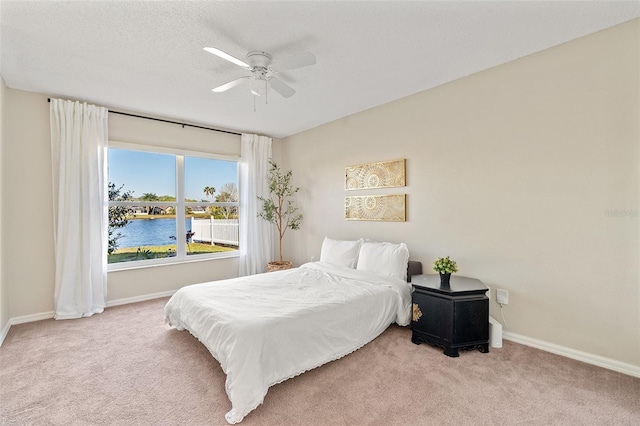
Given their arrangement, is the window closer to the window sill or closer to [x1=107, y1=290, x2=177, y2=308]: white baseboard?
the window sill

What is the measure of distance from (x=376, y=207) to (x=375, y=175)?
1.44 ft

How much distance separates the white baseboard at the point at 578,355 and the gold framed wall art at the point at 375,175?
1993 millimetres

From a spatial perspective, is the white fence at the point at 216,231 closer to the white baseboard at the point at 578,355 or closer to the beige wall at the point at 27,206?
the beige wall at the point at 27,206

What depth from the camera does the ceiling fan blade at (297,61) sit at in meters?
2.21

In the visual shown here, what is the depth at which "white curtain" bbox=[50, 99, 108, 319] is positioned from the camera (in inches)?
138

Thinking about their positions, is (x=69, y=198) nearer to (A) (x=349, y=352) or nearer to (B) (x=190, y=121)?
(B) (x=190, y=121)

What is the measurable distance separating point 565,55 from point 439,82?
1076 millimetres

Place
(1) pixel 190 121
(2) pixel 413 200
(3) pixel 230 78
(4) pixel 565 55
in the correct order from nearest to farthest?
(4) pixel 565 55 → (3) pixel 230 78 → (2) pixel 413 200 → (1) pixel 190 121

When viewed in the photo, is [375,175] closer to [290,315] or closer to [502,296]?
[502,296]

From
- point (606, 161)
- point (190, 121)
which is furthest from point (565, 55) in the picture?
point (190, 121)

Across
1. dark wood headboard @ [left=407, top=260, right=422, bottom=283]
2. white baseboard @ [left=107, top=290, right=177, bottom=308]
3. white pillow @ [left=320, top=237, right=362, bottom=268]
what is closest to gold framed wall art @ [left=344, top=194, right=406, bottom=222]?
white pillow @ [left=320, top=237, right=362, bottom=268]

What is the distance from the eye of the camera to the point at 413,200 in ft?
11.7

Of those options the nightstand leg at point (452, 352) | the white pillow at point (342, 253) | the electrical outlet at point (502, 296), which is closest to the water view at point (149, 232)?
the white pillow at point (342, 253)

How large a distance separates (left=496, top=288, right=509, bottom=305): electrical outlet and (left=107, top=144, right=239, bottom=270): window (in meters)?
4.01
